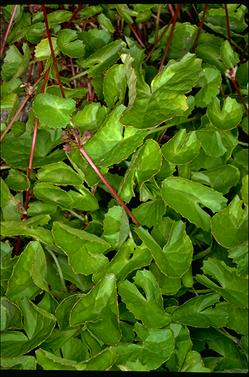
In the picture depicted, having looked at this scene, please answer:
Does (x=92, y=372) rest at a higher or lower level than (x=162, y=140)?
lower

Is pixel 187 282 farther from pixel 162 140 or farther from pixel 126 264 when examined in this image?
pixel 162 140

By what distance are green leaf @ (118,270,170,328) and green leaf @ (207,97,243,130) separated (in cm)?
24

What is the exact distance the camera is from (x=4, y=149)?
3.06 feet

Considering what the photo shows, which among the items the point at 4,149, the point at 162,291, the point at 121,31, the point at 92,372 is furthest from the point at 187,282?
the point at 121,31

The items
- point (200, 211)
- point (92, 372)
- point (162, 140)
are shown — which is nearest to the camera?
point (92, 372)

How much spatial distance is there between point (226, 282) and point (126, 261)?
0.45ft

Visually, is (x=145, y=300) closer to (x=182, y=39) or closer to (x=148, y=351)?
(x=148, y=351)

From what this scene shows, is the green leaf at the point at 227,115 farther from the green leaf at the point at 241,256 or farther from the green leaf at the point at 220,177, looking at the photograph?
the green leaf at the point at 241,256

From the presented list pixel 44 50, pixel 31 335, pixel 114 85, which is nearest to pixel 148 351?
pixel 31 335

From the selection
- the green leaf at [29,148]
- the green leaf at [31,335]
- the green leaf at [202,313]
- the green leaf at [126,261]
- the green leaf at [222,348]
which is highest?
the green leaf at [29,148]

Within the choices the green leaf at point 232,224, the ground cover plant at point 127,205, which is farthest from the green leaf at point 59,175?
the green leaf at point 232,224

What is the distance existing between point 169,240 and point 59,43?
0.36m

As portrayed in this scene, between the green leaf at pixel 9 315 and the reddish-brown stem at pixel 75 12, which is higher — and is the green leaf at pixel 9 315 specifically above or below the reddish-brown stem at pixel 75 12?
below

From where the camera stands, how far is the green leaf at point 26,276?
0.82 m
